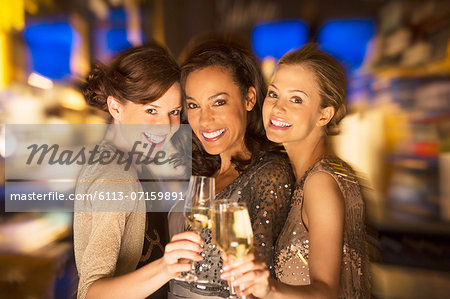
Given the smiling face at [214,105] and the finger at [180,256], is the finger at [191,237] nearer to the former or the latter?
the finger at [180,256]

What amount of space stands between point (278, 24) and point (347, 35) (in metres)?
0.89

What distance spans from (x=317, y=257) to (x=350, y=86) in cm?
235

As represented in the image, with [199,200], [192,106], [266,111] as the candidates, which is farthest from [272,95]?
[199,200]

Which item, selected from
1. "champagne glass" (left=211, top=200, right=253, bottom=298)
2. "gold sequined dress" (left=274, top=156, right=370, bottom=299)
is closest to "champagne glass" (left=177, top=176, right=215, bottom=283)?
"champagne glass" (left=211, top=200, right=253, bottom=298)

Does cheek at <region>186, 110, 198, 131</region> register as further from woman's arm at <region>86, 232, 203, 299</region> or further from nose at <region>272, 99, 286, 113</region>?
woman's arm at <region>86, 232, 203, 299</region>

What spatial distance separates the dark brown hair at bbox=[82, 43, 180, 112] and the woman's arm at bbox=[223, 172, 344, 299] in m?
0.74

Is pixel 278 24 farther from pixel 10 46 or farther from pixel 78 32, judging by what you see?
pixel 10 46

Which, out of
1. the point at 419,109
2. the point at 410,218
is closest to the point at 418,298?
the point at 410,218

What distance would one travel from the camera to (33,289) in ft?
9.72

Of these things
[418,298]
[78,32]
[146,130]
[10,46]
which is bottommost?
[418,298]

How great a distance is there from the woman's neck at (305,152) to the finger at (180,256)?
619 mm

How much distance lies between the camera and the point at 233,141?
1.85m

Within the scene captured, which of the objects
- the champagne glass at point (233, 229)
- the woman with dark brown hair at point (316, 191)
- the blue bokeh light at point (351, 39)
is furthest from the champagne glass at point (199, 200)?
the blue bokeh light at point (351, 39)

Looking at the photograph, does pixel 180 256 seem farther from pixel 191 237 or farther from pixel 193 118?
pixel 193 118
